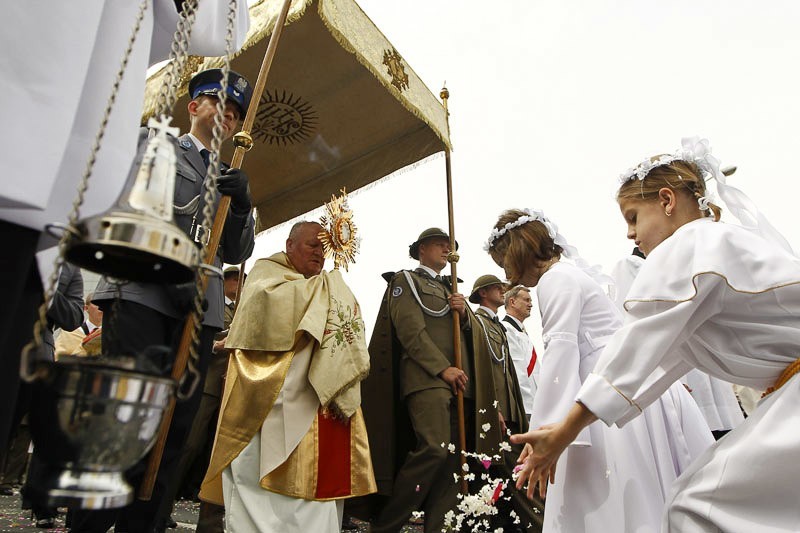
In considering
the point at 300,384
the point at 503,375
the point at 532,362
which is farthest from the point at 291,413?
the point at 532,362

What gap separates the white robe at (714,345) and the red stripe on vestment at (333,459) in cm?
226

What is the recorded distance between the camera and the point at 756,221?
1998mm

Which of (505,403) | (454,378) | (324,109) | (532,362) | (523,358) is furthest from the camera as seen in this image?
(532,362)

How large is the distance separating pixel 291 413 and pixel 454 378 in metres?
1.43

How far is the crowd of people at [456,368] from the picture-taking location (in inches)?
57.3

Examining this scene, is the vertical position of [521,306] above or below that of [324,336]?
above

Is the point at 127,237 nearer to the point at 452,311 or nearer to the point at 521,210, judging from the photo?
the point at 521,210

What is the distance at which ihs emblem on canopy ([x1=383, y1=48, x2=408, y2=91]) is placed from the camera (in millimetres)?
4219

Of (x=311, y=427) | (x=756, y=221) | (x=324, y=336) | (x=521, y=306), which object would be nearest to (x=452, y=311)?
(x=324, y=336)

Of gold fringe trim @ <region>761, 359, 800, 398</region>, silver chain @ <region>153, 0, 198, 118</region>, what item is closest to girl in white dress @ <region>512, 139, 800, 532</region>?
gold fringe trim @ <region>761, 359, 800, 398</region>

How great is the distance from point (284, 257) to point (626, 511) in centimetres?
286

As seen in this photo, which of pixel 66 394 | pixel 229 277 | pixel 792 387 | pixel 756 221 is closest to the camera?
pixel 66 394

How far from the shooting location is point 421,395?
4.48 metres

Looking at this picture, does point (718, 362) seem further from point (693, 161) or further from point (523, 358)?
point (523, 358)
